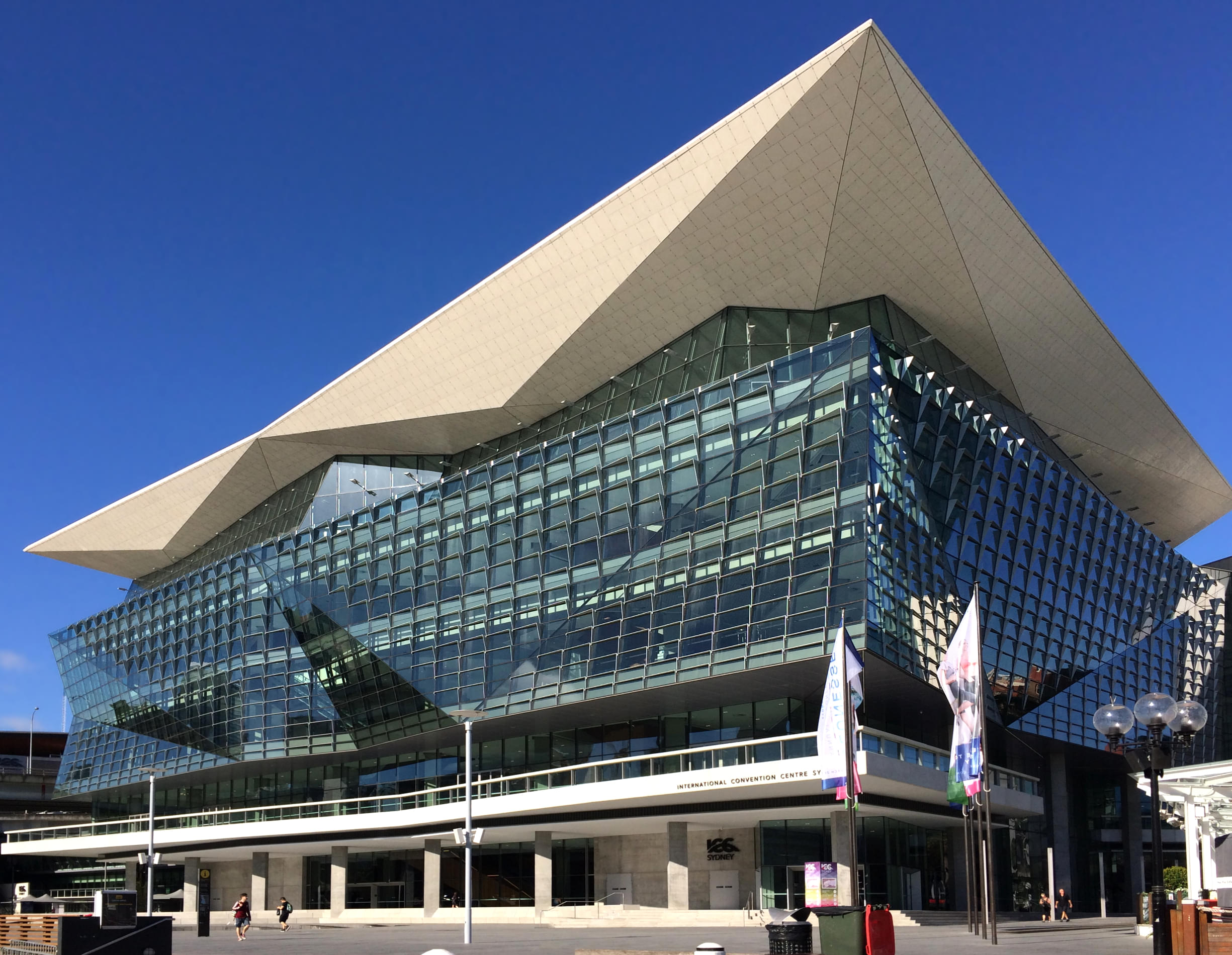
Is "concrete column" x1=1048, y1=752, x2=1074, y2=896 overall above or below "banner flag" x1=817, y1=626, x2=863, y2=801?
below

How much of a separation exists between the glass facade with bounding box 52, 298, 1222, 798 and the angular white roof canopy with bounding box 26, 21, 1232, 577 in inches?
62.2

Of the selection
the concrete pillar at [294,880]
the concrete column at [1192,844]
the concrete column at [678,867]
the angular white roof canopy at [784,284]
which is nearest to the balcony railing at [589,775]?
the concrete column at [678,867]

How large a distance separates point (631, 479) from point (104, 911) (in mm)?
29471

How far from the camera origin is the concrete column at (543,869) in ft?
163

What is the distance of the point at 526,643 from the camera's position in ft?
167

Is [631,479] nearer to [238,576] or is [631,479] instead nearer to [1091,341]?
[1091,341]

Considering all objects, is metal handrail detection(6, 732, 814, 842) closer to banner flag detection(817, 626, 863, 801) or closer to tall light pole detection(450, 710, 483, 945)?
tall light pole detection(450, 710, 483, 945)

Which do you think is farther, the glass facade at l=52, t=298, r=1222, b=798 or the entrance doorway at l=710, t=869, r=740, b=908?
the entrance doorway at l=710, t=869, r=740, b=908

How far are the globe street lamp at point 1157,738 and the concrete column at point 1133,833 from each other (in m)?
48.6

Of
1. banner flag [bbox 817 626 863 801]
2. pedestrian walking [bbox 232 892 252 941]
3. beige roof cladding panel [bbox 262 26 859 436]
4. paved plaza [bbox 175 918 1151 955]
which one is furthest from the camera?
beige roof cladding panel [bbox 262 26 859 436]

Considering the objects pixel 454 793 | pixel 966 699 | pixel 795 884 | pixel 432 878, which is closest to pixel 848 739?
pixel 966 699

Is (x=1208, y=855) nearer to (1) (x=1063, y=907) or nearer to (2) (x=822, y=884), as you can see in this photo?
(2) (x=822, y=884)

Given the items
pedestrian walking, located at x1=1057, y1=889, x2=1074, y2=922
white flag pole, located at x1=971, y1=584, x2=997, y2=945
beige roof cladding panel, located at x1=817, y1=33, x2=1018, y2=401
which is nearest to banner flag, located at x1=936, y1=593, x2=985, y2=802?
white flag pole, located at x1=971, y1=584, x2=997, y2=945

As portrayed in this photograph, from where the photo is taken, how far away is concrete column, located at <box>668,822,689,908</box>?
149 feet
